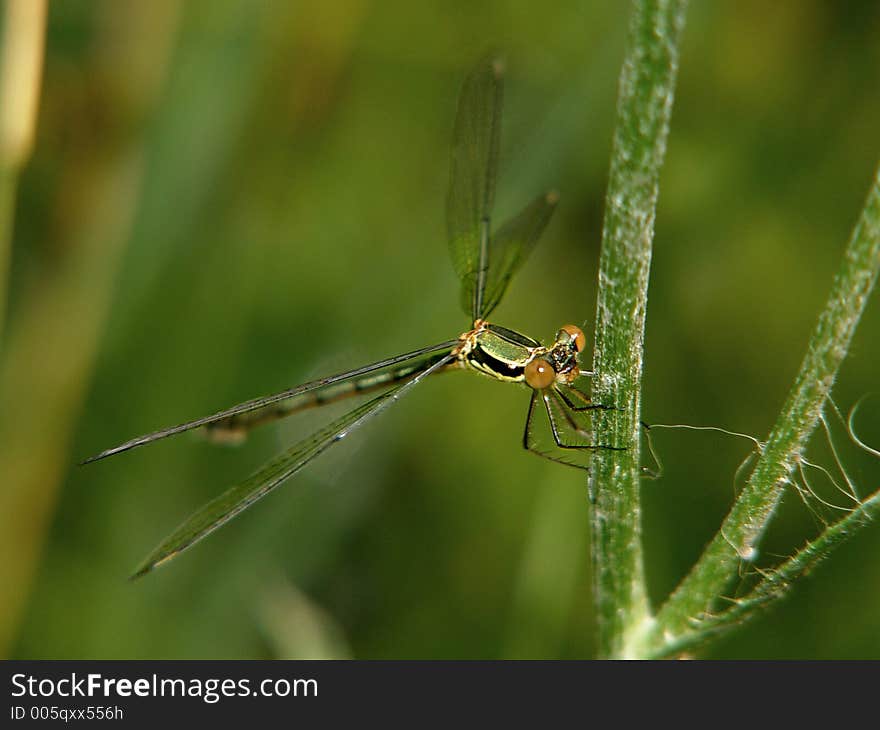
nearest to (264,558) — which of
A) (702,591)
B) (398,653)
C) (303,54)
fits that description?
(398,653)

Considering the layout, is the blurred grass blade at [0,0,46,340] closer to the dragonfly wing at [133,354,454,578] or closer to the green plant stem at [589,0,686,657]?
the dragonfly wing at [133,354,454,578]

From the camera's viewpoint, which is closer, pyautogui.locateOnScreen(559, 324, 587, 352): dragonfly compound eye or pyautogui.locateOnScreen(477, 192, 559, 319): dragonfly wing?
pyautogui.locateOnScreen(559, 324, 587, 352): dragonfly compound eye

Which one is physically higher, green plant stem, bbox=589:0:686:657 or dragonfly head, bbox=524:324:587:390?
dragonfly head, bbox=524:324:587:390

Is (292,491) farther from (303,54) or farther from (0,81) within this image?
(303,54)

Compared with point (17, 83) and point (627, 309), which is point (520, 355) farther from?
point (17, 83)

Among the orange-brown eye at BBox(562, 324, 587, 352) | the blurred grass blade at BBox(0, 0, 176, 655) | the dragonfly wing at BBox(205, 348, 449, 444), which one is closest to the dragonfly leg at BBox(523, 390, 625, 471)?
the orange-brown eye at BBox(562, 324, 587, 352)

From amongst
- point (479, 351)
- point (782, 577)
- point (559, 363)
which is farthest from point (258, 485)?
point (782, 577)
